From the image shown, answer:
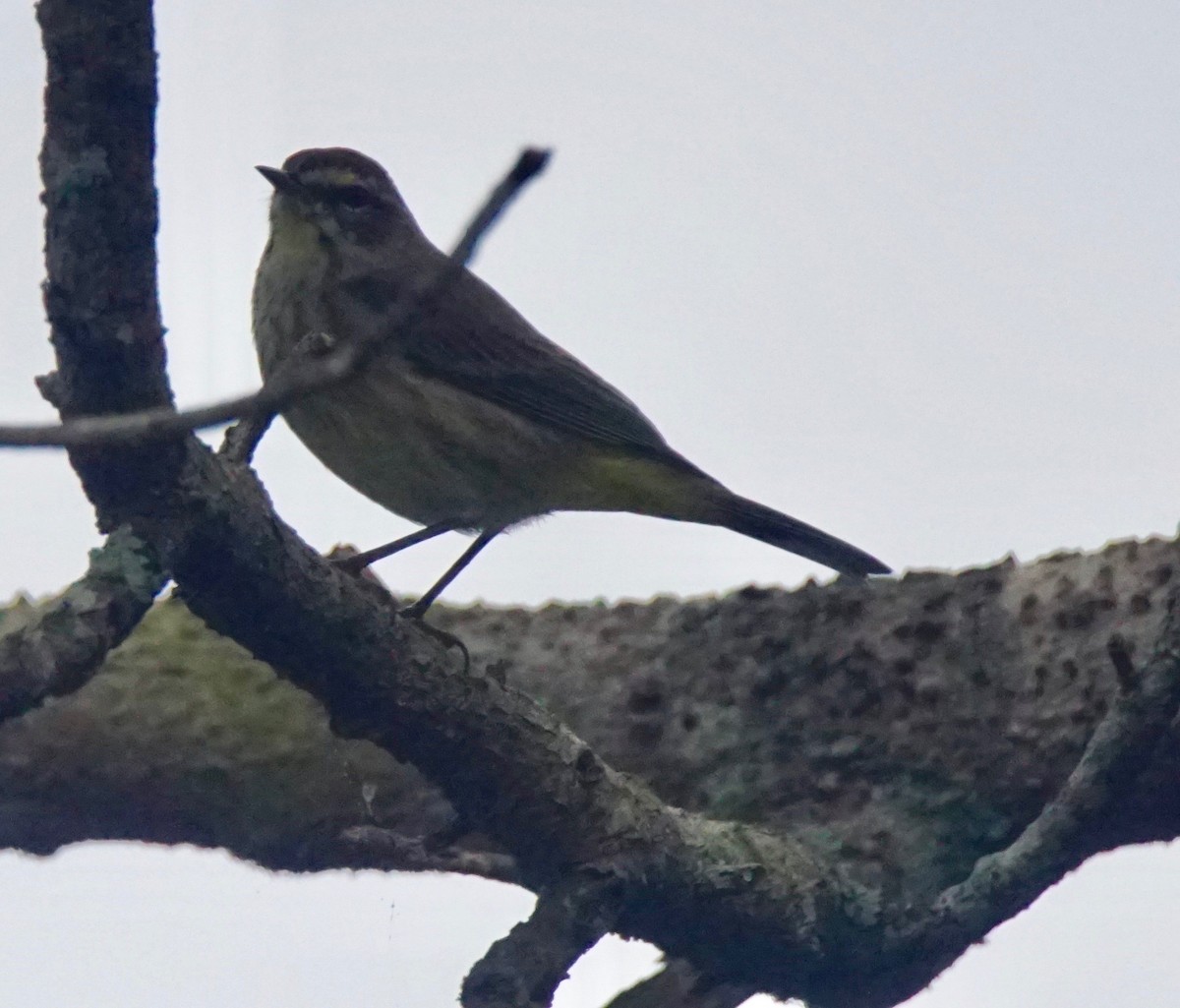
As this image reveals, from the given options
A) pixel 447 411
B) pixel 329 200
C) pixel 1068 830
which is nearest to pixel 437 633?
pixel 447 411

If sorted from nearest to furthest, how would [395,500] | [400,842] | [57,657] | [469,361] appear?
1. [57,657]
2. [400,842]
3. [395,500]
4. [469,361]

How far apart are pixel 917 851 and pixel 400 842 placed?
1634 mm

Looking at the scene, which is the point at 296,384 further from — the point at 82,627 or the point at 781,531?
the point at 781,531

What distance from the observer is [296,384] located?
2053 mm

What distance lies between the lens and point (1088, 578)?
16.1ft

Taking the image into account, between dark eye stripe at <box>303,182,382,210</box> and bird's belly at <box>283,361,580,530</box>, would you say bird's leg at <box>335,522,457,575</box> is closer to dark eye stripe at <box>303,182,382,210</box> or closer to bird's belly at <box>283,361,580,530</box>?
bird's belly at <box>283,361,580,530</box>

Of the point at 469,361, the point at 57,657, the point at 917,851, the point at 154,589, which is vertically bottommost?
the point at 57,657

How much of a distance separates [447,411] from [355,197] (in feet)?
4.24

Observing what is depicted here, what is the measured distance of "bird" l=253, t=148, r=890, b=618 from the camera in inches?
206

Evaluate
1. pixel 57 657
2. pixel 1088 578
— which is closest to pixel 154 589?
pixel 57 657

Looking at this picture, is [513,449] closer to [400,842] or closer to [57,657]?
[400,842]

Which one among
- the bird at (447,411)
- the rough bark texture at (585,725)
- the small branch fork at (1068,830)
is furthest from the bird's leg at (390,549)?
the small branch fork at (1068,830)

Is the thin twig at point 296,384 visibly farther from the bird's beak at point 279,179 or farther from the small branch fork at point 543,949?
the bird's beak at point 279,179

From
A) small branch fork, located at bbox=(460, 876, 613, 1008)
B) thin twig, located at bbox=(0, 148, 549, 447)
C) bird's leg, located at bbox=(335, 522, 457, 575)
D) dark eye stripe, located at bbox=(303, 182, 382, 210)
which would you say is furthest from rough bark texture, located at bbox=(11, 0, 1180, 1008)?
dark eye stripe, located at bbox=(303, 182, 382, 210)
